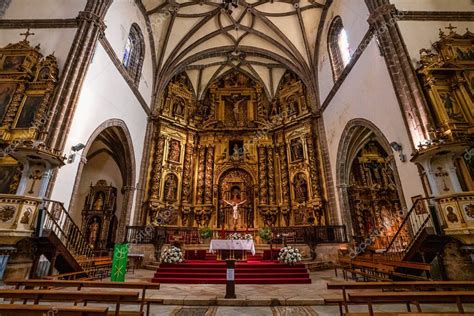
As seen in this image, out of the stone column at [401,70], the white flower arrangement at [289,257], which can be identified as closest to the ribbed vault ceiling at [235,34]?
the stone column at [401,70]

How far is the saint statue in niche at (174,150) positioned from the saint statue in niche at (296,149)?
8559 millimetres

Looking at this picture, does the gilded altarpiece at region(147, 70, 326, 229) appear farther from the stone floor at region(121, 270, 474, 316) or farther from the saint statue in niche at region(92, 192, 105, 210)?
the stone floor at region(121, 270, 474, 316)

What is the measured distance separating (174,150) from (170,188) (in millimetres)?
2912

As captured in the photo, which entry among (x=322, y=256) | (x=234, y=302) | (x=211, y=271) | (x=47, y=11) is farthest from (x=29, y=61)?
(x=322, y=256)

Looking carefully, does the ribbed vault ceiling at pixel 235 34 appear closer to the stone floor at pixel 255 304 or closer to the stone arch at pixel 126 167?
the stone arch at pixel 126 167

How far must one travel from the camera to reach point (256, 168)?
18.1 m

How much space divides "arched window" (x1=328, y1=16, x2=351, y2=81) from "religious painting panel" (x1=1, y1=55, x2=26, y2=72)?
48.5 feet

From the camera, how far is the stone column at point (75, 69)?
25.9ft

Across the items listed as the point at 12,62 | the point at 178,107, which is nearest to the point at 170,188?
the point at 178,107

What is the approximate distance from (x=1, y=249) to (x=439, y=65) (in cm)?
1359

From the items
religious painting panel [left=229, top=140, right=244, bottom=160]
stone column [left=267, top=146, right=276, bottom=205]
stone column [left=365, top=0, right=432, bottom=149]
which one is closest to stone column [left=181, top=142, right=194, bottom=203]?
religious painting panel [left=229, top=140, right=244, bottom=160]

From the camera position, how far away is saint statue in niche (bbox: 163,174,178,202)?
1576cm

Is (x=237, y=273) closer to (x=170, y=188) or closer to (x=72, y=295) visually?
(x=72, y=295)

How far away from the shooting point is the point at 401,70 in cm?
778
